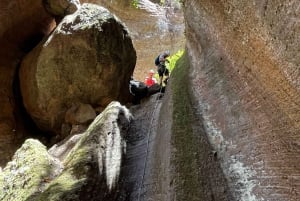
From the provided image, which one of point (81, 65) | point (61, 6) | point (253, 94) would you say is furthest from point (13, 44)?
point (253, 94)

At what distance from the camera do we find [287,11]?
276 centimetres

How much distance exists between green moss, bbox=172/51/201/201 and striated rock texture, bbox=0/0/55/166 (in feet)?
10.7

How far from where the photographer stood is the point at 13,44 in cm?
760

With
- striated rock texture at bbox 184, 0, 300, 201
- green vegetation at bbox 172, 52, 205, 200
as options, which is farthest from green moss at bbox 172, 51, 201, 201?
striated rock texture at bbox 184, 0, 300, 201

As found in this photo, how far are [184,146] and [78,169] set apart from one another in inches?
36.9

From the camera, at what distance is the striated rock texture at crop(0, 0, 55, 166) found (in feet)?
22.8

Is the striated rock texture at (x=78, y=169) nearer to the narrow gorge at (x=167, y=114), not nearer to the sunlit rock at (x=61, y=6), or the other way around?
the narrow gorge at (x=167, y=114)

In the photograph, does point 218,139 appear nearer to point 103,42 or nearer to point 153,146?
point 153,146

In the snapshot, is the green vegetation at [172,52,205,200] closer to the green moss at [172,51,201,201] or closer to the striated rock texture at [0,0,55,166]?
the green moss at [172,51,201,201]

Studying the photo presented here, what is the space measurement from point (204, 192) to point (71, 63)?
3.54 meters

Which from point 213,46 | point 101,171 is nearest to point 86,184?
point 101,171

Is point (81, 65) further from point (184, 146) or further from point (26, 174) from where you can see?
point (184, 146)

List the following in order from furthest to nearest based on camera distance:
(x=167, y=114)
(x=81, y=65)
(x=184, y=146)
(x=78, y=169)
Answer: (x=81, y=65), (x=167, y=114), (x=78, y=169), (x=184, y=146)

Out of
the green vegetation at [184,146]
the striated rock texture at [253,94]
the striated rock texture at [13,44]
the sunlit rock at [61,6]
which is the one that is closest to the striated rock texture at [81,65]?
the striated rock texture at [13,44]
